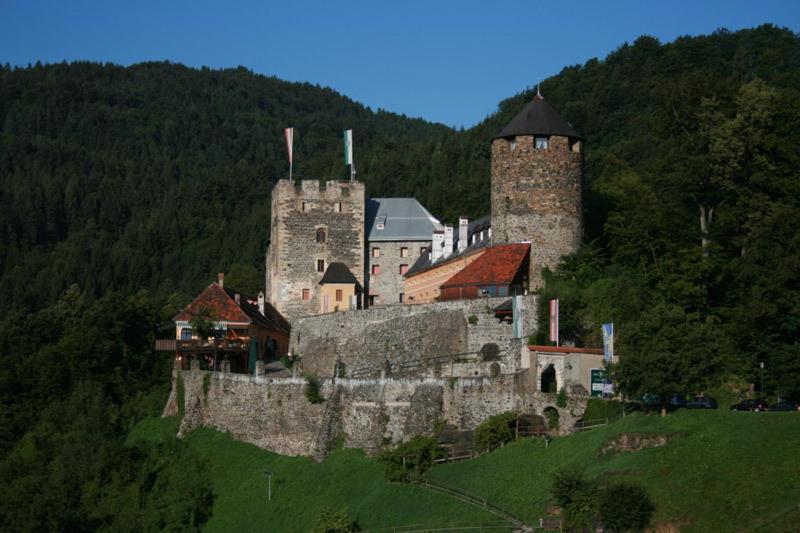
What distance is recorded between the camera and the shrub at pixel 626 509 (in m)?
33.4

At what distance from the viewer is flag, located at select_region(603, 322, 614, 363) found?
4450 cm

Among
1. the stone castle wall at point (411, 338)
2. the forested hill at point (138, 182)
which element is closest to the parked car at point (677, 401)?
the stone castle wall at point (411, 338)

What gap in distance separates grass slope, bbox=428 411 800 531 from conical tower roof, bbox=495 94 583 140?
17360 mm

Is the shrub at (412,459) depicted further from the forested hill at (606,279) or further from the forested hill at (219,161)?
the forested hill at (219,161)

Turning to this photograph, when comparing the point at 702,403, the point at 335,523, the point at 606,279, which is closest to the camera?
the point at 335,523

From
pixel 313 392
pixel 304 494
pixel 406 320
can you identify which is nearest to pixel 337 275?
pixel 406 320

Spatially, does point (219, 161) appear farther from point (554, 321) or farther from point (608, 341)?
point (608, 341)

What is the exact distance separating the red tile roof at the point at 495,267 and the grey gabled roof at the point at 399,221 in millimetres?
12585

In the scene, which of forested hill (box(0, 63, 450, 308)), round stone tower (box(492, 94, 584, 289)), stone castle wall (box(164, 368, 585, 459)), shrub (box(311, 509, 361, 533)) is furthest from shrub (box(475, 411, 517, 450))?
forested hill (box(0, 63, 450, 308))

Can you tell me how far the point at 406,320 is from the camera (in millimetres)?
55406

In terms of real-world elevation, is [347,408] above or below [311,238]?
below

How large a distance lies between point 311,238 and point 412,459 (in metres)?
26.8

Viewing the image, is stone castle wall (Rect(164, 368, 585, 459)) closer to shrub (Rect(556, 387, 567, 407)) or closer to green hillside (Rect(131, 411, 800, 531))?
shrub (Rect(556, 387, 567, 407))

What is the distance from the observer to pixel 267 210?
118250mm
